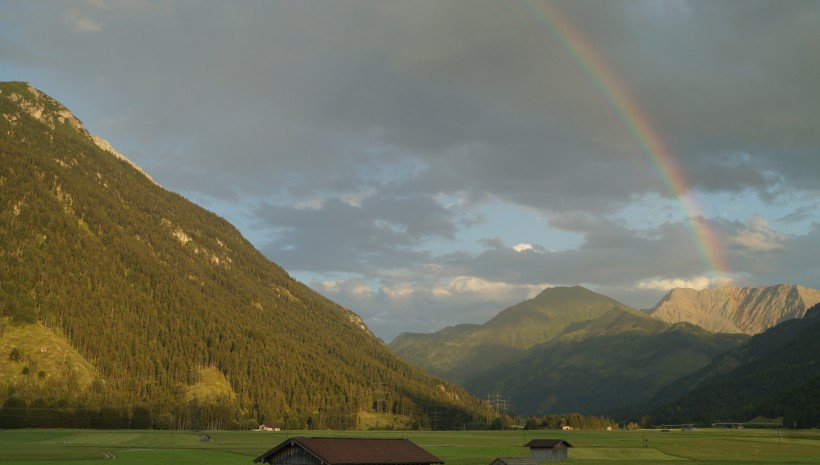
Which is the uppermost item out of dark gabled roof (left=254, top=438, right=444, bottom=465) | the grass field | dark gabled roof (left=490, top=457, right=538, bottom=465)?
dark gabled roof (left=254, top=438, right=444, bottom=465)

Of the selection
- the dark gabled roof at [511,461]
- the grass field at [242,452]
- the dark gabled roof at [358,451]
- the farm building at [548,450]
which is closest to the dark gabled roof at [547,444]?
the farm building at [548,450]

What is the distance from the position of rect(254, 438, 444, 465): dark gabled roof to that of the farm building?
220ft

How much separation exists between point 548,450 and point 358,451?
77.2m

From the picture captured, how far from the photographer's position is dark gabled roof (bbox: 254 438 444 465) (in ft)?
251

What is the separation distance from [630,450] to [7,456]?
128794mm

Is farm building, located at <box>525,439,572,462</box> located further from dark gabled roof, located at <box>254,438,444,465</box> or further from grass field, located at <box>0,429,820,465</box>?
dark gabled roof, located at <box>254,438,444,465</box>

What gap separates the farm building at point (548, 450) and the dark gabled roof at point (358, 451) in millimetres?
67133

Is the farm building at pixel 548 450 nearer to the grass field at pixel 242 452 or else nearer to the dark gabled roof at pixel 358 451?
the grass field at pixel 242 452

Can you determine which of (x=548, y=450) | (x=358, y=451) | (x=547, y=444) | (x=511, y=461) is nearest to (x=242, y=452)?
(x=547, y=444)

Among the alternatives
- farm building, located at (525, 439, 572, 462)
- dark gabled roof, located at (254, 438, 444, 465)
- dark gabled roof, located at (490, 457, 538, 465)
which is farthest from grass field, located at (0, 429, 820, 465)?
dark gabled roof, located at (254, 438, 444, 465)

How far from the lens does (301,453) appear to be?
79.1 m

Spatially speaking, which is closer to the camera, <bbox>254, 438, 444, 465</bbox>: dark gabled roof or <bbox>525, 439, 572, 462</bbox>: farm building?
<bbox>254, 438, 444, 465</bbox>: dark gabled roof

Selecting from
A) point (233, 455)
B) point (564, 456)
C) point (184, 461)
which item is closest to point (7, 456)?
point (184, 461)

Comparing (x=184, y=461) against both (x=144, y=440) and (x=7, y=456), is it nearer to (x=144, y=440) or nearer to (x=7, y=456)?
(x=7, y=456)
